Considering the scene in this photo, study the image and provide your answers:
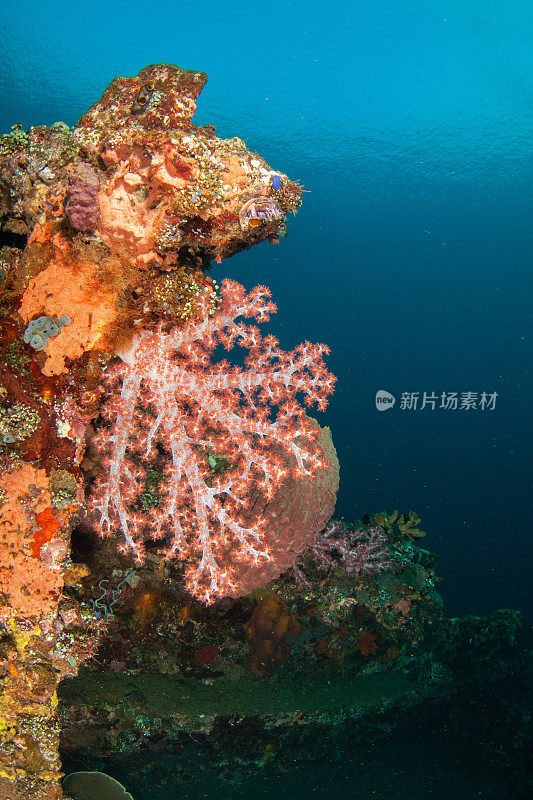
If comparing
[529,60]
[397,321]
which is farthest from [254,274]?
[529,60]

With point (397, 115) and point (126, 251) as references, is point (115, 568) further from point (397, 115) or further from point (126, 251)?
point (397, 115)

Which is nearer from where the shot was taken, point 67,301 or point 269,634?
point 67,301

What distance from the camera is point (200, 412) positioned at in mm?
3893

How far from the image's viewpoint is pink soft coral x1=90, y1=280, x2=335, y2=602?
372 centimetres

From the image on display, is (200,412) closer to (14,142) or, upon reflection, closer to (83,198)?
(83,198)

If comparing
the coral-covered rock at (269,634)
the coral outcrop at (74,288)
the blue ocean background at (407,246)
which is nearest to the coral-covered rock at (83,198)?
the coral outcrop at (74,288)

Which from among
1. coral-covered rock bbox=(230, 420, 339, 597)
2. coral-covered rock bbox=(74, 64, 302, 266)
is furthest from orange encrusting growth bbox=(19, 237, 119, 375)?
coral-covered rock bbox=(230, 420, 339, 597)

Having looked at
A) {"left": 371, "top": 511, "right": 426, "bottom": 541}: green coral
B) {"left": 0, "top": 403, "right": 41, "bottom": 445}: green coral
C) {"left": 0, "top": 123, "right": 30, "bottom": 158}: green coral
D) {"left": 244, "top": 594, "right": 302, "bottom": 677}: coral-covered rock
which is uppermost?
{"left": 0, "top": 123, "right": 30, "bottom": 158}: green coral

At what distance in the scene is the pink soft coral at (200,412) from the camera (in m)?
3.72

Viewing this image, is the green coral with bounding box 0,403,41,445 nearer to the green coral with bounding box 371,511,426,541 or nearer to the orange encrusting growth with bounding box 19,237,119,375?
the orange encrusting growth with bounding box 19,237,119,375

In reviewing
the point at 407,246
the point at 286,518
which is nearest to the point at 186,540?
the point at 286,518

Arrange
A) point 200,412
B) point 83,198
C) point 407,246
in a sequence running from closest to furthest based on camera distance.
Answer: point 83,198 < point 200,412 < point 407,246

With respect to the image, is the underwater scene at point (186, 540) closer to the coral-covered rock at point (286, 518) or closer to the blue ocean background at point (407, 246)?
the coral-covered rock at point (286, 518)

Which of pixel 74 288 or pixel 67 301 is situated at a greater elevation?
pixel 74 288
